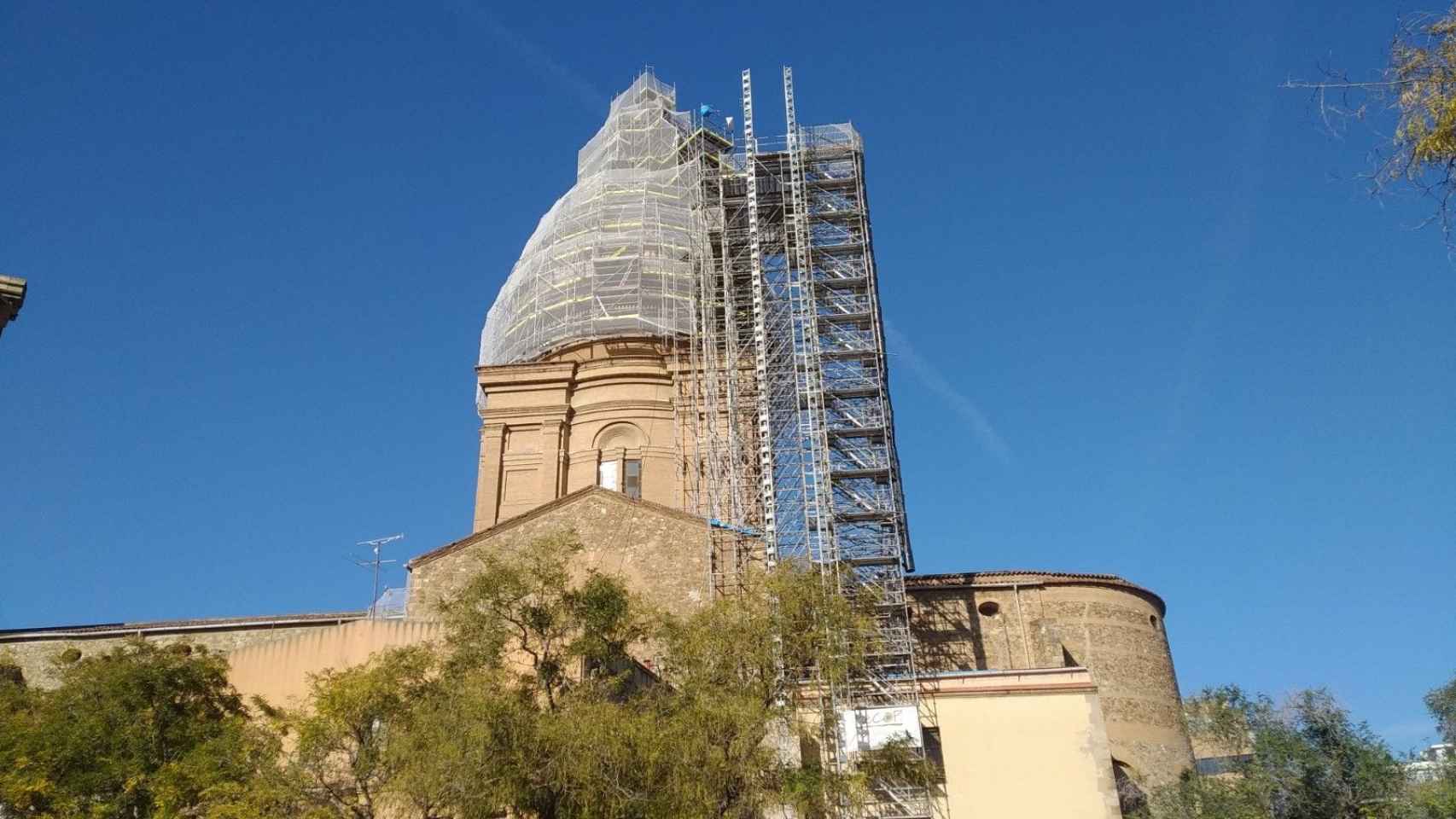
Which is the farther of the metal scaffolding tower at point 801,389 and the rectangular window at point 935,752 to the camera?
the metal scaffolding tower at point 801,389

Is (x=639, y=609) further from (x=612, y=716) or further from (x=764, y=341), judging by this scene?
(x=764, y=341)

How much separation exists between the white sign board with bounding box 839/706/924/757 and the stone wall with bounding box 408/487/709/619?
4908 millimetres

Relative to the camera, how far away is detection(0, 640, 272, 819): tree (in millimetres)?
19969

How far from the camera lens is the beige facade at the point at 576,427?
3697 cm

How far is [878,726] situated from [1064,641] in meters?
8.62

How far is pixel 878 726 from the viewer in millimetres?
25938

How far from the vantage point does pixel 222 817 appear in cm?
1841

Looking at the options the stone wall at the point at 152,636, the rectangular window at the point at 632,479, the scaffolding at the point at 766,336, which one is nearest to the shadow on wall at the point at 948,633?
the scaffolding at the point at 766,336

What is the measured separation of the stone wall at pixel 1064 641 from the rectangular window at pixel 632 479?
9.19 metres

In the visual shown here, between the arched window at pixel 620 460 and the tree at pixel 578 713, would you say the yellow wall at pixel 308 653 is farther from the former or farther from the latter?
the arched window at pixel 620 460

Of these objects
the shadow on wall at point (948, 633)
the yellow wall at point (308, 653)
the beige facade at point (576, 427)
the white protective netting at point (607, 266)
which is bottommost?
the yellow wall at point (308, 653)

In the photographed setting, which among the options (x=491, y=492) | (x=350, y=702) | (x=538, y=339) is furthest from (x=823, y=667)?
(x=538, y=339)

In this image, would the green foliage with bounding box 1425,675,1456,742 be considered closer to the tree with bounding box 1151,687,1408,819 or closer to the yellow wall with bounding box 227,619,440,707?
the tree with bounding box 1151,687,1408,819

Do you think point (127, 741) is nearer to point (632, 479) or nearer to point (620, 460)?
point (632, 479)
